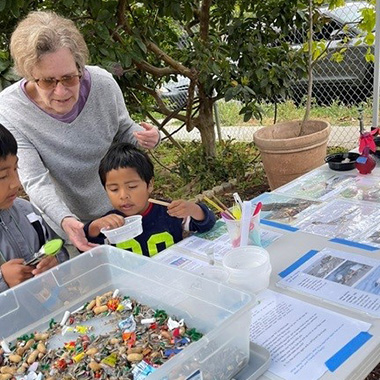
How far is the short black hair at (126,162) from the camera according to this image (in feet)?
5.40

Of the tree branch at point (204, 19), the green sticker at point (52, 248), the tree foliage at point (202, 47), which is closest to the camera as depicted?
the green sticker at point (52, 248)

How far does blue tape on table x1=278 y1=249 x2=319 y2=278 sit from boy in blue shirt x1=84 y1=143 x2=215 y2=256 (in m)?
0.38

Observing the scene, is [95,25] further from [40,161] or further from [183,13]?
[40,161]

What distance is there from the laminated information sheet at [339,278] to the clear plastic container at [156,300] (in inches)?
12.7

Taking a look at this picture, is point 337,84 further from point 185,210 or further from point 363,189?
point 185,210

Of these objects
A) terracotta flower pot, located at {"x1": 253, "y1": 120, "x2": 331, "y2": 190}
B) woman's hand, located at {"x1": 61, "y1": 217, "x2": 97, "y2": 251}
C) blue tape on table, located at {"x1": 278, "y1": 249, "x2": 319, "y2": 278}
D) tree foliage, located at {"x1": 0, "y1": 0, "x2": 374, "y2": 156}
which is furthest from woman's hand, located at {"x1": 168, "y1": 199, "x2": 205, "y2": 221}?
terracotta flower pot, located at {"x1": 253, "y1": 120, "x2": 331, "y2": 190}

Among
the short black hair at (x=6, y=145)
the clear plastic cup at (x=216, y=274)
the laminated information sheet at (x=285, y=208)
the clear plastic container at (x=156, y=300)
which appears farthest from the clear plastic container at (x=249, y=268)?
the short black hair at (x=6, y=145)

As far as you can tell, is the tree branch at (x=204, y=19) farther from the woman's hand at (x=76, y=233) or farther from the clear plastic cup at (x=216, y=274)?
the clear plastic cup at (x=216, y=274)

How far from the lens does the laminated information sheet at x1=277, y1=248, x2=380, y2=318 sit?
1126 millimetres

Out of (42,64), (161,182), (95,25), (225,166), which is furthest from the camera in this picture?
(161,182)

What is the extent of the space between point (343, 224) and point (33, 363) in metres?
1.03

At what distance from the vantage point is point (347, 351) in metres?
0.95

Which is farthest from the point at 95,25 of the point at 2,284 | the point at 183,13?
the point at 2,284

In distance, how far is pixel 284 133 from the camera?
3.61m
